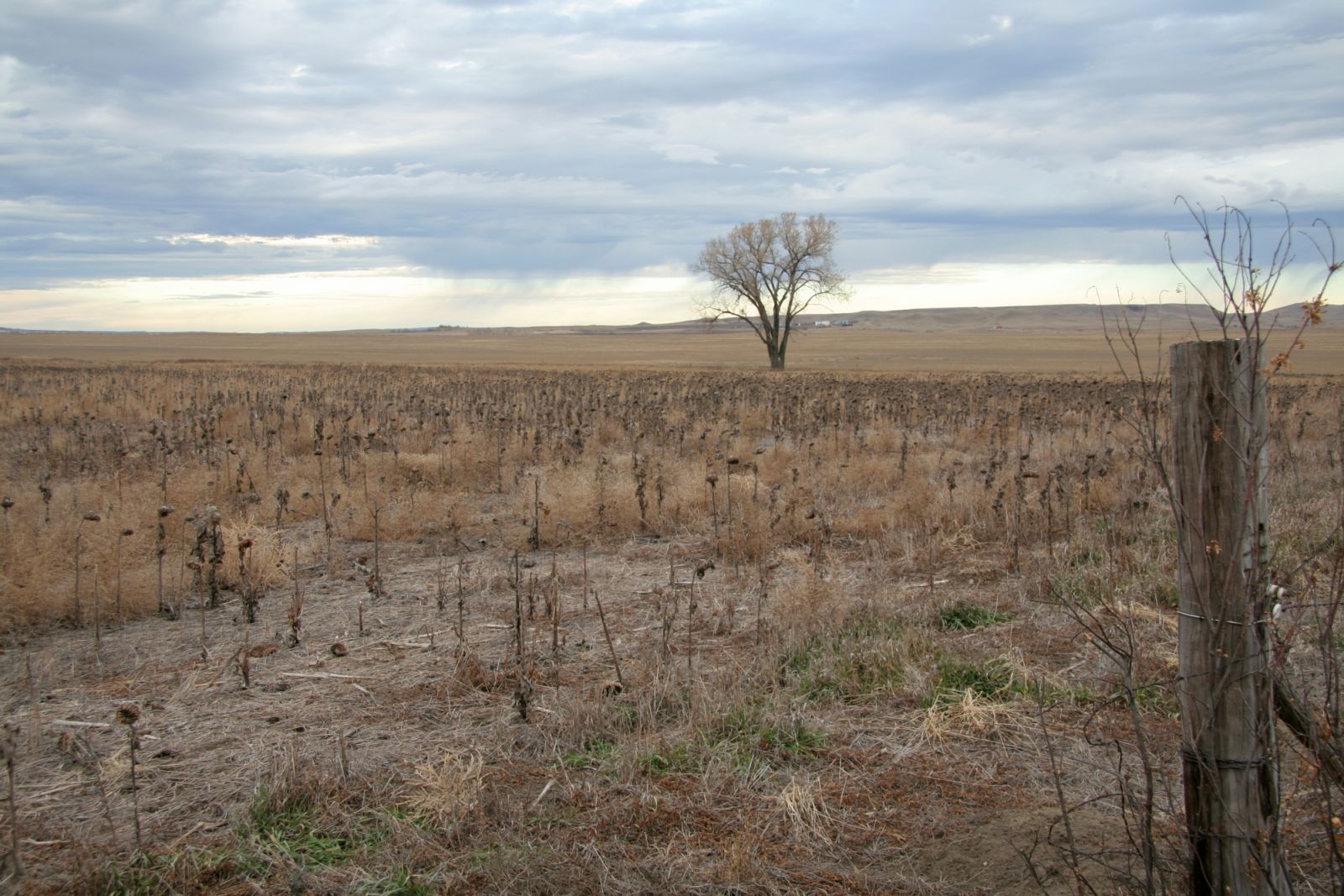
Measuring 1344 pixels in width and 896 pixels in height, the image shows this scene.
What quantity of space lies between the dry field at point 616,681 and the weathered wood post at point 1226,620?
0.44ft

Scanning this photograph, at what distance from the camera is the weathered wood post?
8.64ft

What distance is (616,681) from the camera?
505cm

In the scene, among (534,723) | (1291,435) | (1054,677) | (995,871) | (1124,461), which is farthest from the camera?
(1291,435)

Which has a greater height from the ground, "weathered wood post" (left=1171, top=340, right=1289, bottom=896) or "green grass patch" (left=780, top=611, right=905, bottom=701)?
"weathered wood post" (left=1171, top=340, right=1289, bottom=896)

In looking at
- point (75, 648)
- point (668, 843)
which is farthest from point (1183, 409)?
point (75, 648)

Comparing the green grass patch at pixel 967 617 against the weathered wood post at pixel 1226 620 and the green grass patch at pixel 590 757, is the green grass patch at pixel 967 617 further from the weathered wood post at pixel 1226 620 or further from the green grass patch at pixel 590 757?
the weathered wood post at pixel 1226 620

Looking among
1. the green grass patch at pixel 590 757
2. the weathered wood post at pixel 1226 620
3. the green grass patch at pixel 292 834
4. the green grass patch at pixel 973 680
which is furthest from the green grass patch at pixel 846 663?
the green grass patch at pixel 292 834

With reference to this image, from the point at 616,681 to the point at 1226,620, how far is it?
10.3ft

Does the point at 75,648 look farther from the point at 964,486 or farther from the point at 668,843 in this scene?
the point at 964,486

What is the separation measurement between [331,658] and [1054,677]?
426 centimetres

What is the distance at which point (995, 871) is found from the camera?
3.33 meters

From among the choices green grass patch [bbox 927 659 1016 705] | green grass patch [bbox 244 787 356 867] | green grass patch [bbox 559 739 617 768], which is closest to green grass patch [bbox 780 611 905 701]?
green grass patch [bbox 927 659 1016 705]

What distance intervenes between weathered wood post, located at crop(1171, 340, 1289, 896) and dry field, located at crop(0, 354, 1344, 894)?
0.13m

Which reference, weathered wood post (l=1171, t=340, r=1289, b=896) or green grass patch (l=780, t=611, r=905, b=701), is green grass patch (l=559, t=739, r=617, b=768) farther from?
weathered wood post (l=1171, t=340, r=1289, b=896)
